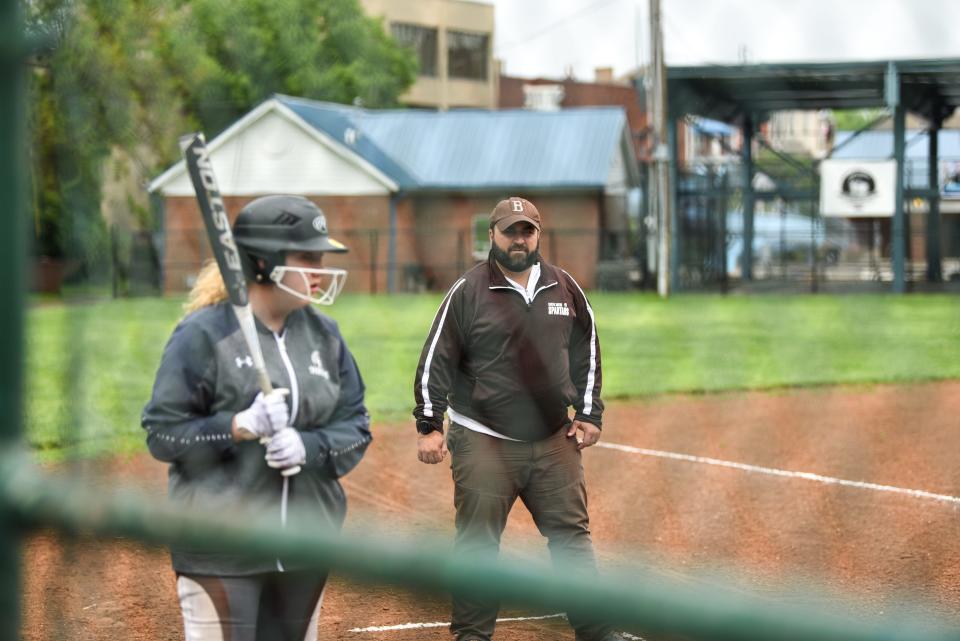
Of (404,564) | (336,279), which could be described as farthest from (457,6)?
(404,564)

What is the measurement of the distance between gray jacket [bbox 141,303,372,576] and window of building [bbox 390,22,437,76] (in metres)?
1.01

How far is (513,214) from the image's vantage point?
13.9 feet

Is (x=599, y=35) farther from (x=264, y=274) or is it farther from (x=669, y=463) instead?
(x=669, y=463)

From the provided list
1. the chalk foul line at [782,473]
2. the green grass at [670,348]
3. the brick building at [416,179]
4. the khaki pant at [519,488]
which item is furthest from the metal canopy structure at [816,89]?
the green grass at [670,348]

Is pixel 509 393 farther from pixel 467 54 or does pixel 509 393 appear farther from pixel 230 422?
pixel 230 422

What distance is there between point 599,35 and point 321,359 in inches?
42.2

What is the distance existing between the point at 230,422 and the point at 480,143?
10.7 m

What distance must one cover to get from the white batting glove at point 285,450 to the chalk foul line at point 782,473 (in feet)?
17.0

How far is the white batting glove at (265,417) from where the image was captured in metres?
2.90

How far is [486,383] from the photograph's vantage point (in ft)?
13.9

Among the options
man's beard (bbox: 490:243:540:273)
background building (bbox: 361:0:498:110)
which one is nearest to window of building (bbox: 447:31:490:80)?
background building (bbox: 361:0:498:110)

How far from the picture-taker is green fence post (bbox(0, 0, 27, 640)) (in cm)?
119

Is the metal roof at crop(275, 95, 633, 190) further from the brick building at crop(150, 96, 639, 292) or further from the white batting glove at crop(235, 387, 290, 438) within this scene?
the white batting glove at crop(235, 387, 290, 438)

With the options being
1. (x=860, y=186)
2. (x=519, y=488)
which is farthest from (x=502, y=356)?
(x=860, y=186)
